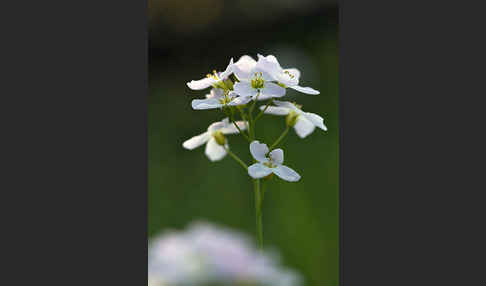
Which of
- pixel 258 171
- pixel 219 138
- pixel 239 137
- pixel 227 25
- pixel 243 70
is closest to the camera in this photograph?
pixel 258 171

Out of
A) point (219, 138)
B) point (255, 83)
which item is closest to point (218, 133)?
point (219, 138)

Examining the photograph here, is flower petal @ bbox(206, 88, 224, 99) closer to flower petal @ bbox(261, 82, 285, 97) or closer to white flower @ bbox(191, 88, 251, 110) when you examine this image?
white flower @ bbox(191, 88, 251, 110)

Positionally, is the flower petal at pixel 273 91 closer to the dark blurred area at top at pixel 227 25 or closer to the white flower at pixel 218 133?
the white flower at pixel 218 133

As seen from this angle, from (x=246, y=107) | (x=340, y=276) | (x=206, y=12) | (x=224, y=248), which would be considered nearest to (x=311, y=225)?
(x=340, y=276)

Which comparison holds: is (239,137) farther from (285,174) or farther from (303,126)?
(285,174)

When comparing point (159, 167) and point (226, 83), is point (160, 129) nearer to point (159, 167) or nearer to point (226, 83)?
point (159, 167)

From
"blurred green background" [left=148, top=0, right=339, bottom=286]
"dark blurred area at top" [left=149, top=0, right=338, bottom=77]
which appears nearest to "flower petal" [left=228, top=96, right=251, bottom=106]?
"blurred green background" [left=148, top=0, right=339, bottom=286]

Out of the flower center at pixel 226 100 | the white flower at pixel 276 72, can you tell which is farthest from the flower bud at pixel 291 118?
the flower center at pixel 226 100

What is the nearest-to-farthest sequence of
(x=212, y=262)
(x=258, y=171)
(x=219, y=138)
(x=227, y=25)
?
(x=212, y=262), (x=258, y=171), (x=219, y=138), (x=227, y=25)
